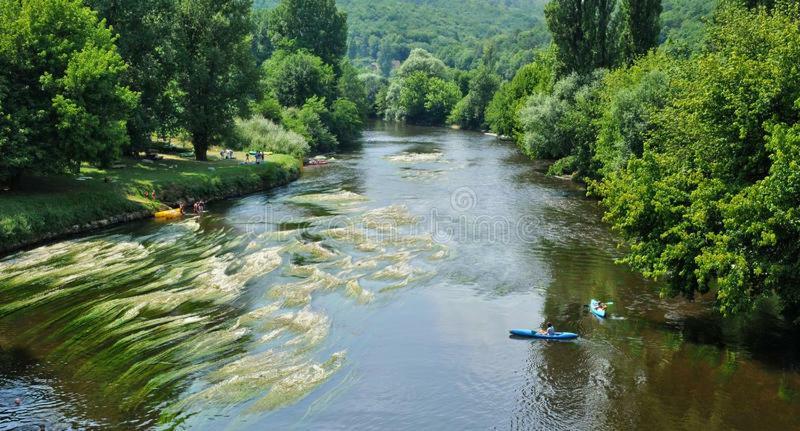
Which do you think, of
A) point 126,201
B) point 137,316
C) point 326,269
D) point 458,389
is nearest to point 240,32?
point 126,201

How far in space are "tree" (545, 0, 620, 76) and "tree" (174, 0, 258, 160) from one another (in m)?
36.1

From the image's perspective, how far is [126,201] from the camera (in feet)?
175

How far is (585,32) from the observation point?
75.9m

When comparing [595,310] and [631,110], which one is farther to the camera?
[631,110]

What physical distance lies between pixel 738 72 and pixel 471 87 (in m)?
123

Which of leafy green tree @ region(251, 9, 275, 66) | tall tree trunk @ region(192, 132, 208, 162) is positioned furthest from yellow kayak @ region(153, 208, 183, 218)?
leafy green tree @ region(251, 9, 275, 66)

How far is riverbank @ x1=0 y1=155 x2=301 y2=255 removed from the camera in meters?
45.1

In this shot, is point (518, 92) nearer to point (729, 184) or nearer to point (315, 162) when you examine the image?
point (315, 162)

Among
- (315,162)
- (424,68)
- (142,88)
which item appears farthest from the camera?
(424,68)

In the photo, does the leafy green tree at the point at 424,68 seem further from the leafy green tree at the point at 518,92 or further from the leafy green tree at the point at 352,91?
the leafy green tree at the point at 518,92

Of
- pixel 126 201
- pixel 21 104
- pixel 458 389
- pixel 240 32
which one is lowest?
pixel 458 389

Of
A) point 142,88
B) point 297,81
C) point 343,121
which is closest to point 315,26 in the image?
point 297,81

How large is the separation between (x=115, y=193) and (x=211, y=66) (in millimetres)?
23180

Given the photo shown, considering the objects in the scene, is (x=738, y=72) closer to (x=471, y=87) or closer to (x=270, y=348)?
(x=270, y=348)
